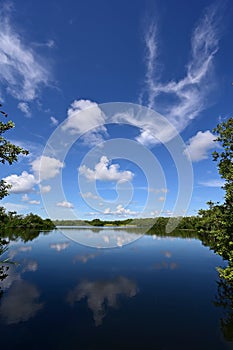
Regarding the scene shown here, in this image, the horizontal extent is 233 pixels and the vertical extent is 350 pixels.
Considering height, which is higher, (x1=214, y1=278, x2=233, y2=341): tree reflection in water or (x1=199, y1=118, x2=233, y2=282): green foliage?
(x1=199, y1=118, x2=233, y2=282): green foliage

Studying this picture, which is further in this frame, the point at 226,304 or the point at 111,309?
the point at 226,304

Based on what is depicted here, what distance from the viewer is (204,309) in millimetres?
19531

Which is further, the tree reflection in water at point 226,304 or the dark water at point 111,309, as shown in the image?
the tree reflection in water at point 226,304

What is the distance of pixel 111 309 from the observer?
19219 millimetres

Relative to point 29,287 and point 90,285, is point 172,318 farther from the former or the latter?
point 29,287

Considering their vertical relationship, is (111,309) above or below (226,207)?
below

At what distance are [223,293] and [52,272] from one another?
23.5 meters

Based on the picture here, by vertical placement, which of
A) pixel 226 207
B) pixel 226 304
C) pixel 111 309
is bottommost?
pixel 111 309

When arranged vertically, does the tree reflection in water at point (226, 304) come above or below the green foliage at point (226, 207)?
below

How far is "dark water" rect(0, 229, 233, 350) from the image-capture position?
557 inches

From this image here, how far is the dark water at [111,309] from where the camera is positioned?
46.4 ft

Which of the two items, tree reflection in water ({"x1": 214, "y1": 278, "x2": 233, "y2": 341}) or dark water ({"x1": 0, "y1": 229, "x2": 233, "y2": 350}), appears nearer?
dark water ({"x1": 0, "y1": 229, "x2": 233, "y2": 350})

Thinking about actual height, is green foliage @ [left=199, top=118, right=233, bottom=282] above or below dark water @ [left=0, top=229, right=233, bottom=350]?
above

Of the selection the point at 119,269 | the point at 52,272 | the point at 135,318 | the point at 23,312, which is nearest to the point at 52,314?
the point at 23,312
